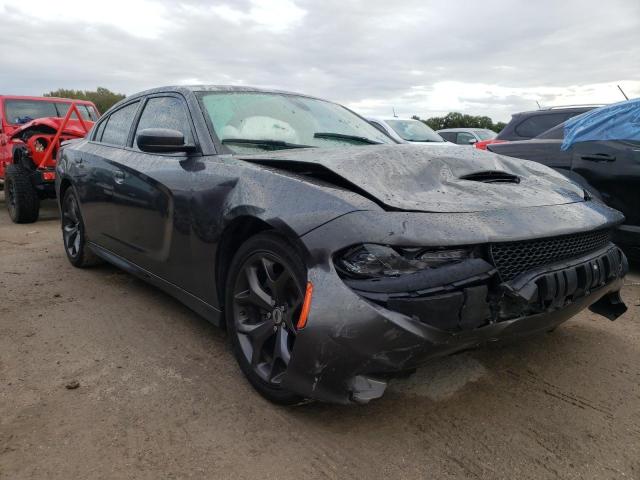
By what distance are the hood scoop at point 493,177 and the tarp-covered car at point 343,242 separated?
0.01 m

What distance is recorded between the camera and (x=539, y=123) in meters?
6.98

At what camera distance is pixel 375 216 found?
1.93 m

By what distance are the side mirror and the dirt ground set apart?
112cm

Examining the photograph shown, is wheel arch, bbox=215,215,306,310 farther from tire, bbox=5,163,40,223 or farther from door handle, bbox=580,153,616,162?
tire, bbox=5,163,40,223

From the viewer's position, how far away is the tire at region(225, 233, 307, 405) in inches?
85.7

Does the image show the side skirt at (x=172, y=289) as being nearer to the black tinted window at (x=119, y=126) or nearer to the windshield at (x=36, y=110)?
the black tinted window at (x=119, y=126)

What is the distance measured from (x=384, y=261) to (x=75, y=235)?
379 cm

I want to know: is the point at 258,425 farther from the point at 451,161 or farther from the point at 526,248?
the point at 451,161

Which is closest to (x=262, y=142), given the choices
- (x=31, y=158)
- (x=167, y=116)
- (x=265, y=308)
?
(x=167, y=116)

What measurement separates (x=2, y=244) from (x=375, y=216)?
5526 millimetres

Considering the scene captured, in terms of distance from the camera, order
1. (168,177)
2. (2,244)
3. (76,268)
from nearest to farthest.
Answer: (168,177), (76,268), (2,244)

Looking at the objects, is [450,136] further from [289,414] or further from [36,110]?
[289,414]

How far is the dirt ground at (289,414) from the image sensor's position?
1.93 meters

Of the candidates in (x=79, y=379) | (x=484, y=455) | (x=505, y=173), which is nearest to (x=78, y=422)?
(x=79, y=379)
